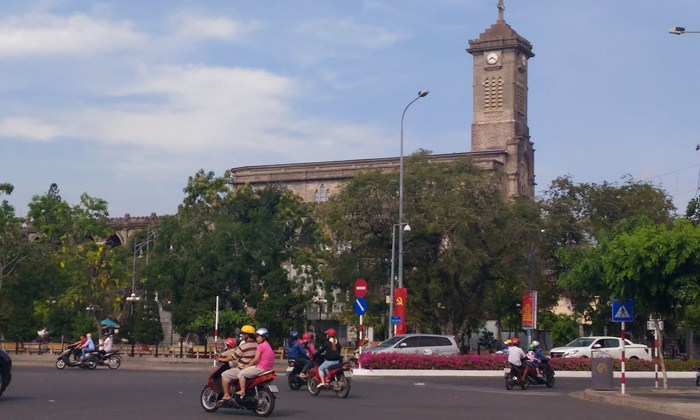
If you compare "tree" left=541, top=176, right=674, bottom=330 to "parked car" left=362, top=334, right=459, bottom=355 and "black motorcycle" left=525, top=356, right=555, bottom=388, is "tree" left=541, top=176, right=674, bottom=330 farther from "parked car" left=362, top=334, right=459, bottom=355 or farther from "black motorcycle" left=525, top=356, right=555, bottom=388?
"black motorcycle" left=525, top=356, right=555, bottom=388

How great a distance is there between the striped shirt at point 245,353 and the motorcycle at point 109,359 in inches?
871

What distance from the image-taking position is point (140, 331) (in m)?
66.2

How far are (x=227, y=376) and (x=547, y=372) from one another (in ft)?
55.1

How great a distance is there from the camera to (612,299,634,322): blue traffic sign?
2886cm

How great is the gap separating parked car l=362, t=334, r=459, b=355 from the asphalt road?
33.0 ft

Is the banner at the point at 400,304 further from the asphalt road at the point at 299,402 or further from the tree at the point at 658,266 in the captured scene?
the tree at the point at 658,266

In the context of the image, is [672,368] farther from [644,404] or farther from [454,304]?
[644,404]

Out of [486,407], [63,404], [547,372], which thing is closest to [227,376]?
[63,404]

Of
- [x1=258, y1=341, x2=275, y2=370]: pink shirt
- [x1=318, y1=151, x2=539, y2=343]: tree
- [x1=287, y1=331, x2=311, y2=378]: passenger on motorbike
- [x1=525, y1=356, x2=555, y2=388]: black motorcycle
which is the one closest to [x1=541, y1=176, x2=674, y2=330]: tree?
[x1=318, y1=151, x2=539, y2=343]: tree

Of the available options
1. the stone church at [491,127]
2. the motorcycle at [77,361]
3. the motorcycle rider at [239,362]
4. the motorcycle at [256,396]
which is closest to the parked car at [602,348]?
the motorcycle at [77,361]

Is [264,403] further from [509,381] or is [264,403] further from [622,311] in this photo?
[509,381]

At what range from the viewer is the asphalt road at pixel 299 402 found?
19.0 meters

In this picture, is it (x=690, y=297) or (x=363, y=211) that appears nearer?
(x=690, y=297)

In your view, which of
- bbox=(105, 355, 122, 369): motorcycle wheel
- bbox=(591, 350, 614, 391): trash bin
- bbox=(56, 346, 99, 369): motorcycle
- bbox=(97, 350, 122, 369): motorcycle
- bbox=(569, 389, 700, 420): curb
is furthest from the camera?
bbox=(105, 355, 122, 369): motorcycle wheel
